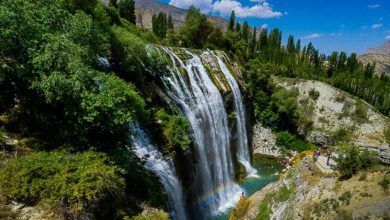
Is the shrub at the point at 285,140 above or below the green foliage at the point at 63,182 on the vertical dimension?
below

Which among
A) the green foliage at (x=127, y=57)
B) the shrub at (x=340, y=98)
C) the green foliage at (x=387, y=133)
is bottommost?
the green foliage at (x=387, y=133)

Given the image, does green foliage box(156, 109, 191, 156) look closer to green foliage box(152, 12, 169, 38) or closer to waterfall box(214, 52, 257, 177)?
waterfall box(214, 52, 257, 177)

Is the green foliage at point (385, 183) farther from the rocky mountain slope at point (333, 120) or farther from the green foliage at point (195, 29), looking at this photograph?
the green foliage at point (195, 29)

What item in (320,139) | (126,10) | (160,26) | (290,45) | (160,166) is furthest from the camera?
(290,45)

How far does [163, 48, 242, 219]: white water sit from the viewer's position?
23312 mm

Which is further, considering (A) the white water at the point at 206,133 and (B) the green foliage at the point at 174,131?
(A) the white water at the point at 206,133

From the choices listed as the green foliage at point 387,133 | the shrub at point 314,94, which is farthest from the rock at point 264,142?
the green foliage at point 387,133

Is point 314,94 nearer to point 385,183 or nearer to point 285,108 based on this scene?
→ point 285,108

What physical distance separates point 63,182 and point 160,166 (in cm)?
789

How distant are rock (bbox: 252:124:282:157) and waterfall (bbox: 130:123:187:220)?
71.1 feet

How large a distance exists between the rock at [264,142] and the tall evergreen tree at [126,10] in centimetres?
3823

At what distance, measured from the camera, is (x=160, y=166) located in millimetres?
16969

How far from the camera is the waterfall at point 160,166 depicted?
1630cm

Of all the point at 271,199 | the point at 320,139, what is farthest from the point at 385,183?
the point at 320,139
